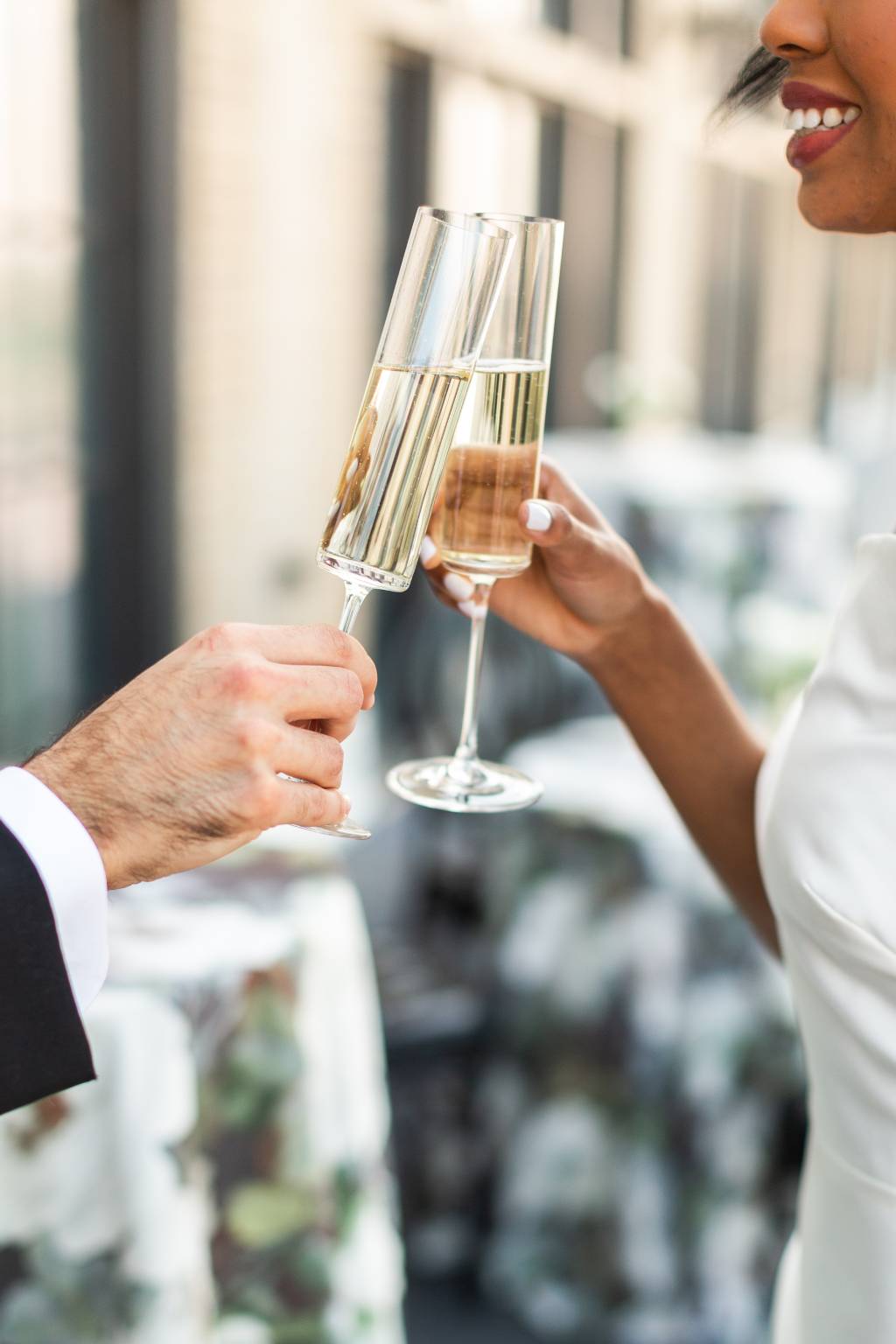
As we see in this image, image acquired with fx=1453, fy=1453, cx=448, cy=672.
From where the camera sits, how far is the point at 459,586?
129 centimetres

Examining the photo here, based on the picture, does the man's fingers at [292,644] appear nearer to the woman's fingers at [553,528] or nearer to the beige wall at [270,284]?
the woman's fingers at [553,528]

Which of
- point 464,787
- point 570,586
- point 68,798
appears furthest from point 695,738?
point 68,798

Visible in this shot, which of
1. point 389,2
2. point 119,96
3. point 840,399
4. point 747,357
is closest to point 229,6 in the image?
point 119,96

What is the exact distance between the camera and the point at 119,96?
10.8ft

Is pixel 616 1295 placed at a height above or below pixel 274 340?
below

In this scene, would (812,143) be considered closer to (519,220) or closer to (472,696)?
(519,220)

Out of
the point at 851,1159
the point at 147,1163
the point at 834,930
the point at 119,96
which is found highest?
the point at 119,96

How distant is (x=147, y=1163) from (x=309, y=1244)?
254 mm

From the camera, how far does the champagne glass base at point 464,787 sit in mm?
1169

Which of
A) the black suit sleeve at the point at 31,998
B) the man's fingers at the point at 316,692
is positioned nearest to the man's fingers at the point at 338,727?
the man's fingers at the point at 316,692

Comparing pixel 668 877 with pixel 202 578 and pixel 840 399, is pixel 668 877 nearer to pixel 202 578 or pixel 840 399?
pixel 202 578

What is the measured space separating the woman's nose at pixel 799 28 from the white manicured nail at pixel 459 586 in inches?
19.7

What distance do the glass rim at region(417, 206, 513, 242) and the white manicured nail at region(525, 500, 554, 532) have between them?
0.24 meters

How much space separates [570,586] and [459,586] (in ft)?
0.39
